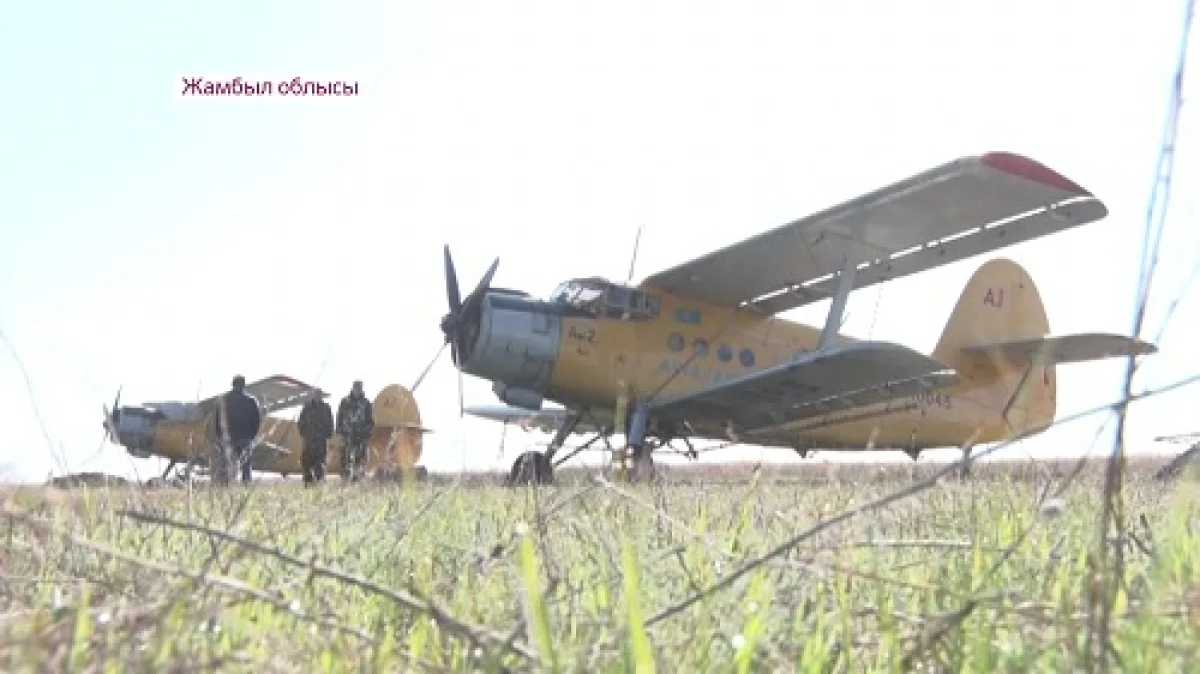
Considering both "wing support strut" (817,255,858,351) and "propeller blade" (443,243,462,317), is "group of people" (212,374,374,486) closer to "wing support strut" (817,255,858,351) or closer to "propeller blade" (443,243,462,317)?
"propeller blade" (443,243,462,317)

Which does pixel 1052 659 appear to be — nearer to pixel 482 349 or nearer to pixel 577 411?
pixel 482 349

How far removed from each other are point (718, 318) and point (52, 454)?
11.9m

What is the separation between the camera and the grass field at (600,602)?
89 centimetres

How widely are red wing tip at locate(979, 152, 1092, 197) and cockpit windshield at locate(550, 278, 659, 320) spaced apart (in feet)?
13.4

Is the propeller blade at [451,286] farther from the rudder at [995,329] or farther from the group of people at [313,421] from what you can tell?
the rudder at [995,329]

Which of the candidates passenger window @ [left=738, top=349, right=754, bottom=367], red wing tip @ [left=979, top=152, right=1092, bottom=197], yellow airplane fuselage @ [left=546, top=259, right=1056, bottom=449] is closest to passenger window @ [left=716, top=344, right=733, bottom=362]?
yellow airplane fuselage @ [left=546, top=259, right=1056, bottom=449]

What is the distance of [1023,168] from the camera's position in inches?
426

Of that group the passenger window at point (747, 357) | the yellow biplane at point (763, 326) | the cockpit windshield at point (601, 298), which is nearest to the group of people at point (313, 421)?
the yellow biplane at point (763, 326)

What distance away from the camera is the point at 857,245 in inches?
509

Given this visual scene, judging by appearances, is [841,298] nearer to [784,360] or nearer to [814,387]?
[814,387]

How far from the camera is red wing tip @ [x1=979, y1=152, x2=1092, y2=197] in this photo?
10805 millimetres

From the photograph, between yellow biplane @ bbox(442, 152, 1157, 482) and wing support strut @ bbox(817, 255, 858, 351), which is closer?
yellow biplane @ bbox(442, 152, 1157, 482)

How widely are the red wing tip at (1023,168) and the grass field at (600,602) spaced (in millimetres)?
8839

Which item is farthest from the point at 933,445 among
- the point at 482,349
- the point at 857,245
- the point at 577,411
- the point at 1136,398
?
the point at 1136,398
